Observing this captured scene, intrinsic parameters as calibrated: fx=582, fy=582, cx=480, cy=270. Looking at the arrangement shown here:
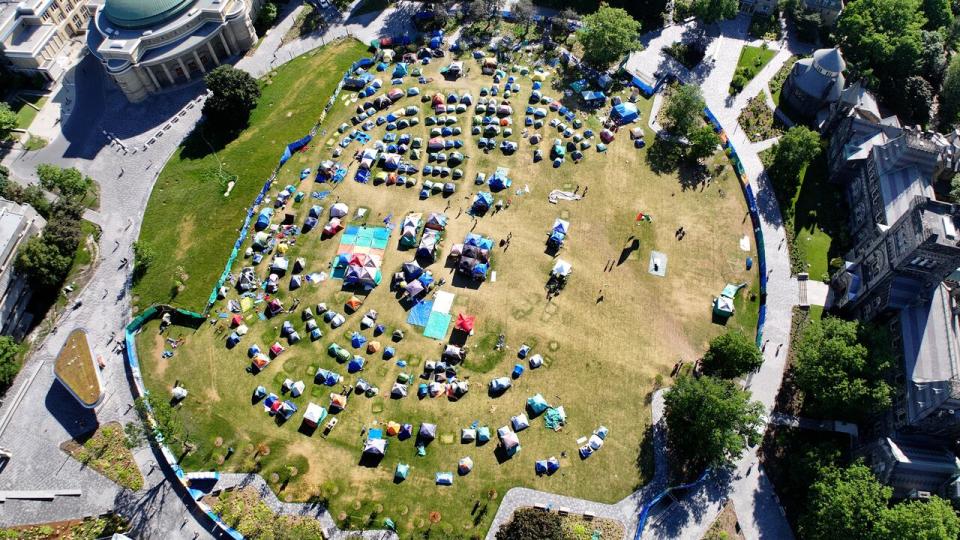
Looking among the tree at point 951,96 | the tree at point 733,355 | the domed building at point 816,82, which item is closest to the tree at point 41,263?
the tree at point 733,355

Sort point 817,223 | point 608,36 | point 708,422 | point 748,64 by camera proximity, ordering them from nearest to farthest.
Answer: point 708,422
point 817,223
point 608,36
point 748,64

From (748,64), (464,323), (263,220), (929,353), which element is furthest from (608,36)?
(929,353)

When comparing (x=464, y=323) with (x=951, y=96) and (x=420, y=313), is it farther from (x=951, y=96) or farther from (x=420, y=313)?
(x=951, y=96)

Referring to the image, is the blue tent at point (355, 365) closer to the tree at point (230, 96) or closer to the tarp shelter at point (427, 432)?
the tarp shelter at point (427, 432)

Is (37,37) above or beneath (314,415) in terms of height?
above

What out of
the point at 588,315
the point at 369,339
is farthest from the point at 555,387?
the point at 369,339

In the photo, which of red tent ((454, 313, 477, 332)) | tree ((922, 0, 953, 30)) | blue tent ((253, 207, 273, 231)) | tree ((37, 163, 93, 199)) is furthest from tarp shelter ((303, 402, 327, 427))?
tree ((922, 0, 953, 30))
